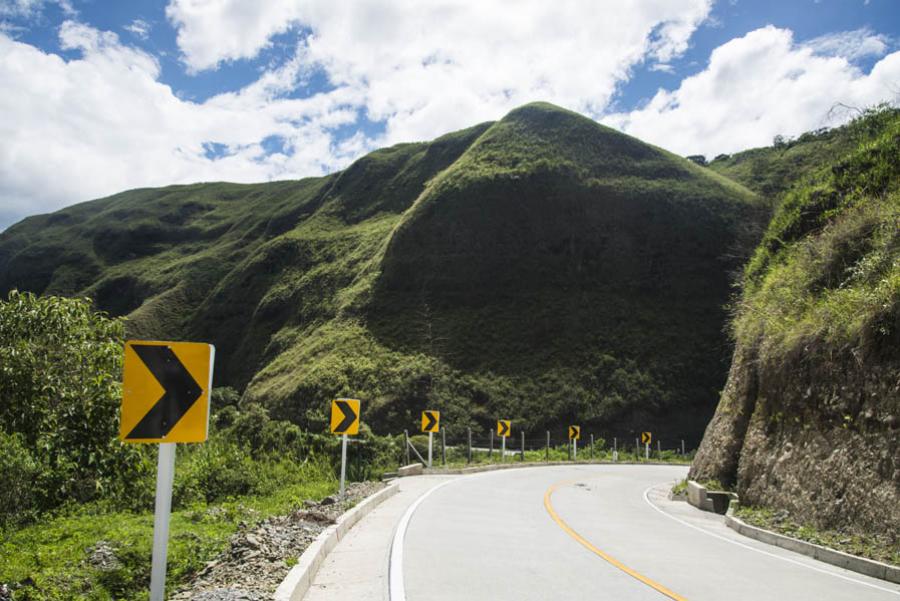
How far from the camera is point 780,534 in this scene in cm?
1052

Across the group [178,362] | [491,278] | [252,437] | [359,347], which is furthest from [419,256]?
[178,362]

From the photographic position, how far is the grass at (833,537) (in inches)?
327

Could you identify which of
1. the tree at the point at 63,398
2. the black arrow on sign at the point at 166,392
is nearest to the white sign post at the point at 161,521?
the black arrow on sign at the point at 166,392

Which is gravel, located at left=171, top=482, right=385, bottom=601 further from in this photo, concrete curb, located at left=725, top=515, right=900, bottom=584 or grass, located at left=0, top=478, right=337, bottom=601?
concrete curb, located at left=725, top=515, right=900, bottom=584

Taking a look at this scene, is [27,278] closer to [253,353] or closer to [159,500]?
[253,353]

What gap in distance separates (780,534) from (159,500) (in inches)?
404

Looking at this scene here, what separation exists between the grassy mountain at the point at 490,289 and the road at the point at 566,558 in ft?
120

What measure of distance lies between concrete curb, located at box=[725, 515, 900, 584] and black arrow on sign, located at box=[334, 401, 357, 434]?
7929 mm

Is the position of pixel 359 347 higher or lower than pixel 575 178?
lower

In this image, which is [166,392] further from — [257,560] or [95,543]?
[95,543]

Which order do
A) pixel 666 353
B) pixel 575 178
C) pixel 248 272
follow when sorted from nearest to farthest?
pixel 666 353 < pixel 575 178 < pixel 248 272

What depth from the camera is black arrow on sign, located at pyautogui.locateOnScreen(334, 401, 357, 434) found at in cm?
1308

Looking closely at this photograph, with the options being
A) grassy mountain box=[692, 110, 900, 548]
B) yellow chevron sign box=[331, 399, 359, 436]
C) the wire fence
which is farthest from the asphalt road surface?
the wire fence

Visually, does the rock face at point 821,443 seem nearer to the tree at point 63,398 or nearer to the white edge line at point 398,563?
the white edge line at point 398,563
